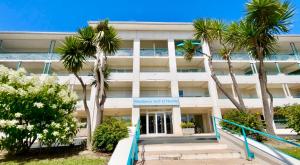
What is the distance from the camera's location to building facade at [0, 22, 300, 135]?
21141mm

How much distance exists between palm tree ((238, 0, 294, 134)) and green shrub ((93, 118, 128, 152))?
7389 mm

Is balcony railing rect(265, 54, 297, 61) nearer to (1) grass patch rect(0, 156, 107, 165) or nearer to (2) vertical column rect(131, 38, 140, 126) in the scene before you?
(2) vertical column rect(131, 38, 140, 126)

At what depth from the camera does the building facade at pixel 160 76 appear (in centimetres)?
2114

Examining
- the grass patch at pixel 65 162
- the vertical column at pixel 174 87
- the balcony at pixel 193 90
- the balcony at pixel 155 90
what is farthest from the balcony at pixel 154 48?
the grass patch at pixel 65 162

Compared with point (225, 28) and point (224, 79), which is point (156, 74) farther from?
point (225, 28)

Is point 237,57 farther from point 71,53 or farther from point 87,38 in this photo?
point 71,53

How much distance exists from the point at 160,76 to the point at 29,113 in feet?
51.0

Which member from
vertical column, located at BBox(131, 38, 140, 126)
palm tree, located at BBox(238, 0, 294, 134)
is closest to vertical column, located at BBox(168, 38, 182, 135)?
vertical column, located at BBox(131, 38, 140, 126)

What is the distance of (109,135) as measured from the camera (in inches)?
344

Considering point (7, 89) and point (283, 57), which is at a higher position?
point (283, 57)

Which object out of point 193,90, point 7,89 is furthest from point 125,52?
point 7,89

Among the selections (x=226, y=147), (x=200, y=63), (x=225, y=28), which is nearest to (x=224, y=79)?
(x=200, y=63)

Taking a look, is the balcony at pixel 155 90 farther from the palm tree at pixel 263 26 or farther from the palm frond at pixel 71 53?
the palm tree at pixel 263 26

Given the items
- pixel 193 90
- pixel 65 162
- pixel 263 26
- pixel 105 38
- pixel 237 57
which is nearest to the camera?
pixel 65 162
